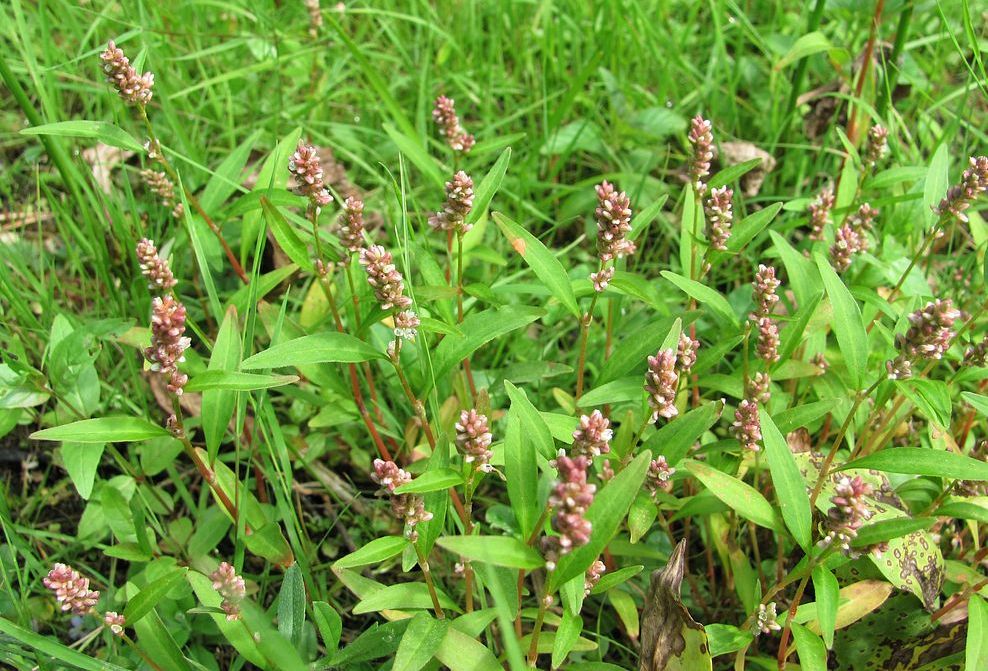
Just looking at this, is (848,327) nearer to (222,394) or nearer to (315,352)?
(315,352)

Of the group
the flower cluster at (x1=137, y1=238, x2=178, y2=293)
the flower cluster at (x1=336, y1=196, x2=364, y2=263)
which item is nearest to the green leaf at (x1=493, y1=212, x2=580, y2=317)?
the flower cluster at (x1=336, y1=196, x2=364, y2=263)

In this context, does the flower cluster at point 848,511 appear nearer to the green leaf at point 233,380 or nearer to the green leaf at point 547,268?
the green leaf at point 547,268

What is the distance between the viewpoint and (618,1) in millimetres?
4129

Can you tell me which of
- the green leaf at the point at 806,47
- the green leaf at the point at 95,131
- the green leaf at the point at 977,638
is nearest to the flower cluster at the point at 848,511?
the green leaf at the point at 977,638

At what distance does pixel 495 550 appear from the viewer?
1.71 meters

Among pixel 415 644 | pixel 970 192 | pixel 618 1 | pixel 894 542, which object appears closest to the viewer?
pixel 415 644

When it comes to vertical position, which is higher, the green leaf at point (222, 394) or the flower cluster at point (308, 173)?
the flower cluster at point (308, 173)

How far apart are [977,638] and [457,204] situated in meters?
1.74

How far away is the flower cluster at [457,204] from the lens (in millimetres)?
2332

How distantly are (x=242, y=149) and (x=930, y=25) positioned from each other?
12.1 ft

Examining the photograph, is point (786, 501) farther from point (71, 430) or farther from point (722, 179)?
point (71, 430)

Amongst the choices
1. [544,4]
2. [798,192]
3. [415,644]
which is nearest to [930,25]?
[798,192]

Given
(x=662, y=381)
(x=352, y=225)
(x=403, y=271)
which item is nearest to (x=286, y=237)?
(x=352, y=225)

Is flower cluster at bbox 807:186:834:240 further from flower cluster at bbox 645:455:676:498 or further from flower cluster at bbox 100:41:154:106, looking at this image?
flower cluster at bbox 100:41:154:106
